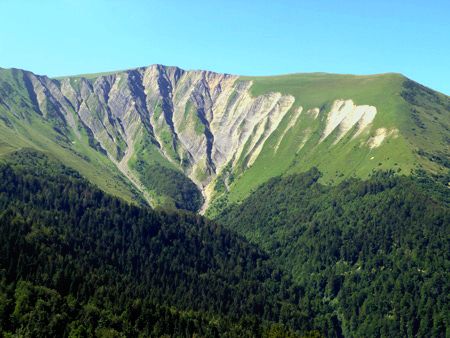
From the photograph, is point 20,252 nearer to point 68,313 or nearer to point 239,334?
point 68,313

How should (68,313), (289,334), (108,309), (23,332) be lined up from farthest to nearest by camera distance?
(289,334), (108,309), (68,313), (23,332)

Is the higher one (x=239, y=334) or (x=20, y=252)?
(x=20, y=252)

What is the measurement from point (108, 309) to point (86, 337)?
92.7ft

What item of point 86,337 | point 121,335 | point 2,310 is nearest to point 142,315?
point 121,335

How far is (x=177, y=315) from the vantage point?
190 meters

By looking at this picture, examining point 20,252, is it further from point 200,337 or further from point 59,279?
point 200,337

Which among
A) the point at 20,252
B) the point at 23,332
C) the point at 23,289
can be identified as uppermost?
the point at 20,252

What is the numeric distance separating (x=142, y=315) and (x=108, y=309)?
1193cm

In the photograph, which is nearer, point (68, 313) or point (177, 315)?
point (68, 313)

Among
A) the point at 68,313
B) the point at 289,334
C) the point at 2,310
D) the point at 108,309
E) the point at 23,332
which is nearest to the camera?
the point at 23,332

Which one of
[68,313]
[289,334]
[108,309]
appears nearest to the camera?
[68,313]

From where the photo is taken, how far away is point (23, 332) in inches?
5502

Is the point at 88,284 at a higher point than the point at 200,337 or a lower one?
higher

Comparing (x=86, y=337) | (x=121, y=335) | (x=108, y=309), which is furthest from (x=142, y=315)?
(x=86, y=337)
